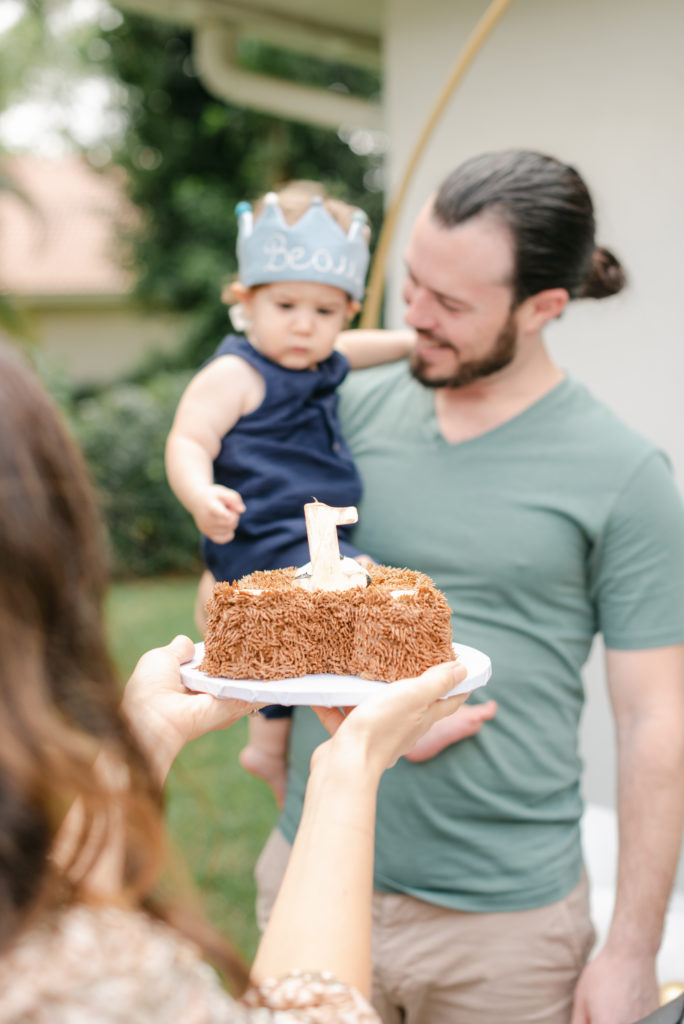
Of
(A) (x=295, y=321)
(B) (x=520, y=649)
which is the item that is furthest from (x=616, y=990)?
(A) (x=295, y=321)

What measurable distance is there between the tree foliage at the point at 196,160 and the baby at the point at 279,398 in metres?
10.7

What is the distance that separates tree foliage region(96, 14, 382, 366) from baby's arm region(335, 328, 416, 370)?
34.2ft

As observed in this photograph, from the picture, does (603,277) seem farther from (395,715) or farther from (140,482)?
(140,482)

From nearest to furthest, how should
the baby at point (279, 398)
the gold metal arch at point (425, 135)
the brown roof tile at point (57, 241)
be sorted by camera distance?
the baby at point (279, 398), the gold metal arch at point (425, 135), the brown roof tile at point (57, 241)

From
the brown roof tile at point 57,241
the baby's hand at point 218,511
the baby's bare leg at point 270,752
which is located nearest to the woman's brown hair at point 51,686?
the baby's hand at point 218,511

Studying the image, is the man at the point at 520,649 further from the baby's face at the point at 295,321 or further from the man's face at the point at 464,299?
the baby's face at the point at 295,321

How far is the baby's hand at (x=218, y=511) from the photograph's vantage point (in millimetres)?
1733

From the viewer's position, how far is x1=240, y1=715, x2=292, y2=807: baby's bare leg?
236 centimetres

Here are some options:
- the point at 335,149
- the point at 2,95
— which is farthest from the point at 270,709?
the point at 2,95

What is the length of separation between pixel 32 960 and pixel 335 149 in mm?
13192

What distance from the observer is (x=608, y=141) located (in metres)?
3.73

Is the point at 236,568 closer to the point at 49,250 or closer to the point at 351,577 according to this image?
the point at 351,577

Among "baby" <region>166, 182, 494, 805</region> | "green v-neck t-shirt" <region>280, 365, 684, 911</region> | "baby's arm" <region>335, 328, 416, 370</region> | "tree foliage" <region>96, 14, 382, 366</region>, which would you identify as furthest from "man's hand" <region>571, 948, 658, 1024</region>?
"tree foliage" <region>96, 14, 382, 366</region>

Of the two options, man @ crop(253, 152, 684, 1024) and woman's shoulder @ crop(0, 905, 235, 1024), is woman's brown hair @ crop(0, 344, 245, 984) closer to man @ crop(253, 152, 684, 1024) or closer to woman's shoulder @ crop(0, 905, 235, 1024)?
woman's shoulder @ crop(0, 905, 235, 1024)
